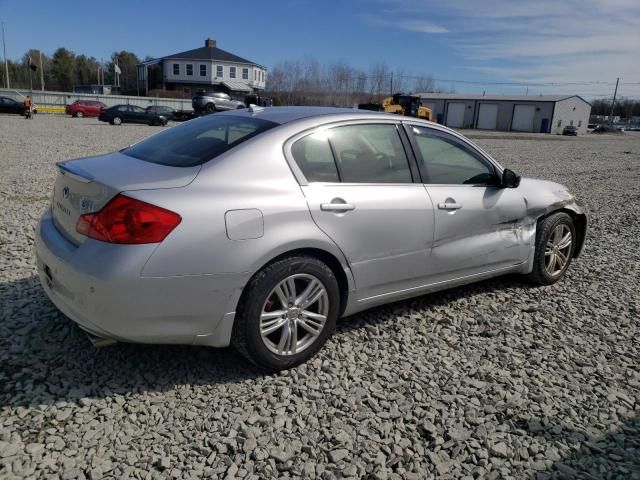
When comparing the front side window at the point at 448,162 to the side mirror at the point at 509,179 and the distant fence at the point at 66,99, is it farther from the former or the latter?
the distant fence at the point at 66,99

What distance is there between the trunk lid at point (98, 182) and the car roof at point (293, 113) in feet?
2.65

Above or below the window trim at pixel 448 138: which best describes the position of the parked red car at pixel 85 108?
below

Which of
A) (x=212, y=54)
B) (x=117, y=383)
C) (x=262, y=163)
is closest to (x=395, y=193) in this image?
(x=262, y=163)

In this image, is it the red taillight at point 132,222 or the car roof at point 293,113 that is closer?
the red taillight at point 132,222

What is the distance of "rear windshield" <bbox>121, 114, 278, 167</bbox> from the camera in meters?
3.20

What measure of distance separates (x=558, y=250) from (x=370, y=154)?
2.52 meters

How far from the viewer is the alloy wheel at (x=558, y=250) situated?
193 inches

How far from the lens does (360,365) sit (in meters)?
3.42

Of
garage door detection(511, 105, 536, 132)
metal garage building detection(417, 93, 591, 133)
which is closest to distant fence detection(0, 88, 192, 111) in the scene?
metal garage building detection(417, 93, 591, 133)

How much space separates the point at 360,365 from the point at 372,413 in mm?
532

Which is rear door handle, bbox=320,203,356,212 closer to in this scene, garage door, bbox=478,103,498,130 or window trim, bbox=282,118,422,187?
window trim, bbox=282,118,422,187

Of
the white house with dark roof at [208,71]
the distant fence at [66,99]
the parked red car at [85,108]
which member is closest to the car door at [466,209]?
the parked red car at [85,108]

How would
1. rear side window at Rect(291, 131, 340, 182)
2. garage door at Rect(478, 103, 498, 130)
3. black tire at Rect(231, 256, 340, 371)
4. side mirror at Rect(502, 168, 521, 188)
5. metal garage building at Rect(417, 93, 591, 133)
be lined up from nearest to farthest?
black tire at Rect(231, 256, 340, 371) < rear side window at Rect(291, 131, 340, 182) < side mirror at Rect(502, 168, 521, 188) < metal garage building at Rect(417, 93, 591, 133) < garage door at Rect(478, 103, 498, 130)

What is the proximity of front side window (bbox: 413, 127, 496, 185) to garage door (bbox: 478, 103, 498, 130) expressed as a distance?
6719 centimetres
